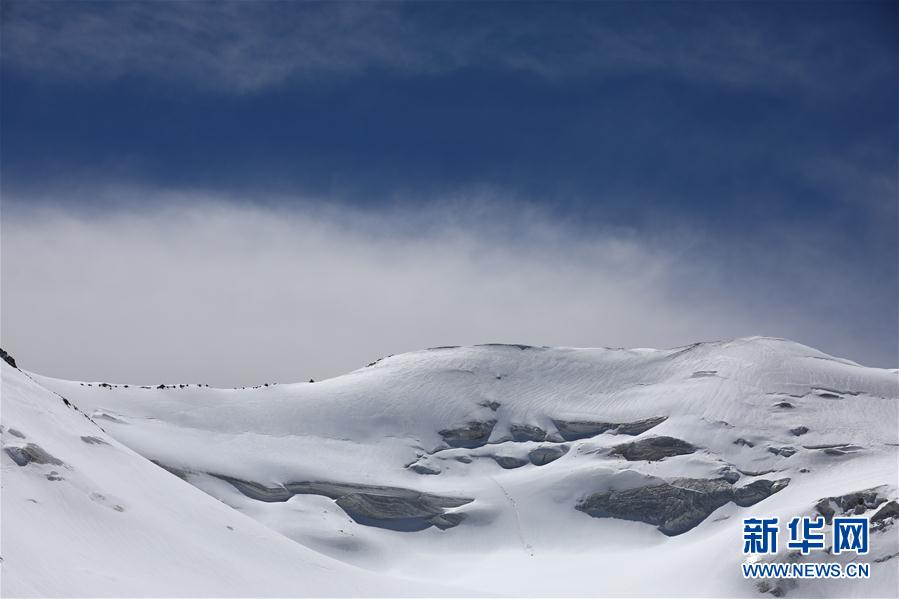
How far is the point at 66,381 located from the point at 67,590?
60.7 meters

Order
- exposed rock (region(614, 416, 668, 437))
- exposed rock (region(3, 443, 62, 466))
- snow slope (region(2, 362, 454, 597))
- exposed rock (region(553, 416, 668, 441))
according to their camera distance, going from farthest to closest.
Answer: exposed rock (region(553, 416, 668, 441)) → exposed rock (region(614, 416, 668, 437)) → exposed rock (region(3, 443, 62, 466)) → snow slope (region(2, 362, 454, 597))

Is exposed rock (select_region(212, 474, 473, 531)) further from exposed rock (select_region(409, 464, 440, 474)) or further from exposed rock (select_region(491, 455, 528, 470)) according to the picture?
exposed rock (select_region(491, 455, 528, 470))

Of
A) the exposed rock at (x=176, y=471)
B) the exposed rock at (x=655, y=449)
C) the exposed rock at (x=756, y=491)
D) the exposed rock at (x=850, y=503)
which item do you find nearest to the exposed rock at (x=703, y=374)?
the exposed rock at (x=655, y=449)

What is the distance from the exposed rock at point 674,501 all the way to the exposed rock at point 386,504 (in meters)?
A: 12.1

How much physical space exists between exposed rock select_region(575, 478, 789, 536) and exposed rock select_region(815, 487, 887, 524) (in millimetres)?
11728

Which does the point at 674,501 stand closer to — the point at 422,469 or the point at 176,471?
the point at 422,469

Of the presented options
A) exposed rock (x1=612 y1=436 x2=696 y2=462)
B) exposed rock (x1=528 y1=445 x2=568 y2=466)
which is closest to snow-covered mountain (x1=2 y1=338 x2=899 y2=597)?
exposed rock (x1=612 y1=436 x2=696 y2=462)

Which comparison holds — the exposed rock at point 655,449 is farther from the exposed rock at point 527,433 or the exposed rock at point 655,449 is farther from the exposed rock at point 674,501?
the exposed rock at point 527,433

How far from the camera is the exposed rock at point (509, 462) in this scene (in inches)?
3462

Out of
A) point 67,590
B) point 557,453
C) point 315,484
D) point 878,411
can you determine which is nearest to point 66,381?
point 315,484

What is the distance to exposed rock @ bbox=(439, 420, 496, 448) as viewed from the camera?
91.9 meters

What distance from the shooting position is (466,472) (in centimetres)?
8675

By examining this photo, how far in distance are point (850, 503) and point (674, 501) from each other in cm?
1690

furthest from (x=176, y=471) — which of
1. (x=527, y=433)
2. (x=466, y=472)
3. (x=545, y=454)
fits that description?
(x=527, y=433)
